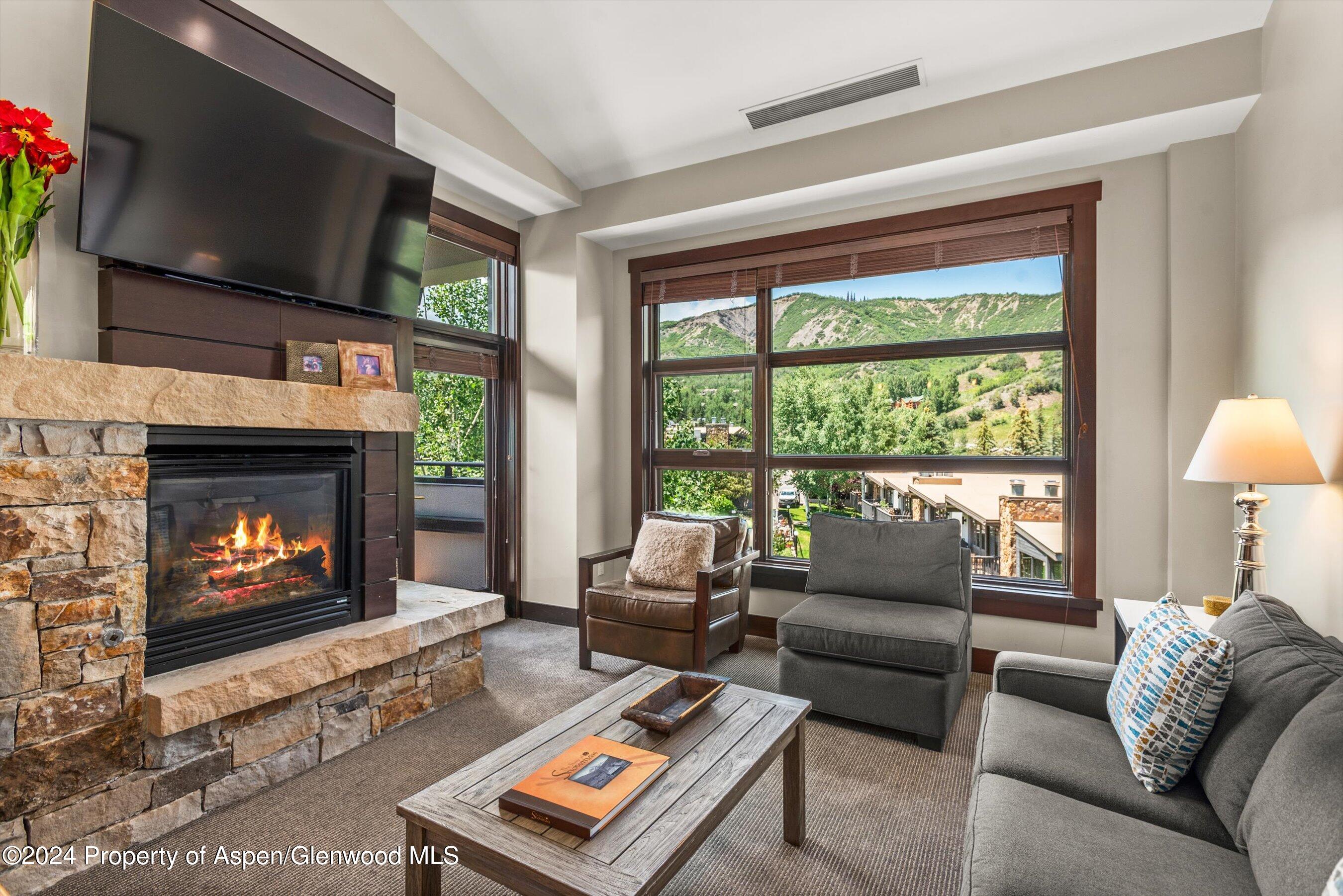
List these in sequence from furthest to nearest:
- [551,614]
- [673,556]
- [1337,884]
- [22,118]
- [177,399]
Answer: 1. [551,614]
2. [673,556]
3. [177,399]
4. [22,118]
5. [1337,884]

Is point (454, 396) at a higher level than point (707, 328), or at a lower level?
lower

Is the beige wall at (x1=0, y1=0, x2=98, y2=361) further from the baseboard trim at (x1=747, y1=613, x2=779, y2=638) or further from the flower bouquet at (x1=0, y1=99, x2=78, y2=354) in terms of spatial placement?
the baseboard trim at (x1=747, y1=613, x2=779, y2=638)

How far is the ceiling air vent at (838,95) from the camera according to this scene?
309 centimetres

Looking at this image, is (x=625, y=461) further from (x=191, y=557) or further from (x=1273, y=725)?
(x=1273, y=725)

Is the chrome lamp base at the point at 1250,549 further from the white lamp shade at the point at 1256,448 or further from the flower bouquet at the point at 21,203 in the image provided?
the flower bouquet at the point at 21,203

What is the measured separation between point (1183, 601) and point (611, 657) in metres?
2.81

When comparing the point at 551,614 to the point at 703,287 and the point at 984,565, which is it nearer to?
the point at 703,287

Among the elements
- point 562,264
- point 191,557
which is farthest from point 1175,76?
point 191,557

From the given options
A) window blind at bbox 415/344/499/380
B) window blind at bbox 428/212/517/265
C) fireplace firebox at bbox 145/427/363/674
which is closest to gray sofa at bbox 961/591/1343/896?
fireplace firebox at bbox 145/427/363/674

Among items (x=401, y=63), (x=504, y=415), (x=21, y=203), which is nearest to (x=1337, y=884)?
(x=21, y=203)

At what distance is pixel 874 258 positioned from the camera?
3.82 metres

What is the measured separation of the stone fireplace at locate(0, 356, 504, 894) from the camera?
6.11 feet

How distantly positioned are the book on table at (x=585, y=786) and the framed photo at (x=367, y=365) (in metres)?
1.92

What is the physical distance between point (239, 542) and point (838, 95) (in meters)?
3.33
